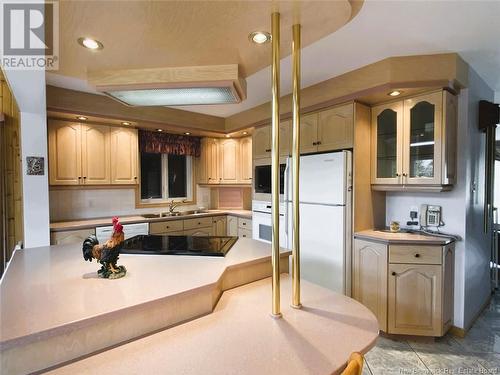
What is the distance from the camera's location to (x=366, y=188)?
2666 millimetres

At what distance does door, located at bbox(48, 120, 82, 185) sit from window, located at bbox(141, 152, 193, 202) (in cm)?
98

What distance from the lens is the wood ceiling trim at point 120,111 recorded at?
2904 millimetres

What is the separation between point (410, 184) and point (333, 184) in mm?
675

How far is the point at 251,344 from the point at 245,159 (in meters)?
3.71

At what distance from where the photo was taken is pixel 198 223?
4.00m

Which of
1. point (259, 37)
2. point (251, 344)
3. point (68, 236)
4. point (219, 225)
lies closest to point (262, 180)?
point (219, 225)

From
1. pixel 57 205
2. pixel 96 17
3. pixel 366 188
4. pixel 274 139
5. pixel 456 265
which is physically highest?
pixel 96 17

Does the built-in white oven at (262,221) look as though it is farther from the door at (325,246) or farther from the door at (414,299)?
the door at (414,299)

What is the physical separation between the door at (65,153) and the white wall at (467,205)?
376cm

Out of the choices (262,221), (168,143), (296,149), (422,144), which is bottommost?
(262,221)

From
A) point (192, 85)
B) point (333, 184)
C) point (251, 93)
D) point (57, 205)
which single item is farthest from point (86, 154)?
point (333, 184)

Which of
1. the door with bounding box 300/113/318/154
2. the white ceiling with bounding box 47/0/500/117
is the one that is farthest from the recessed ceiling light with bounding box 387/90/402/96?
the door with bounding box 300/113/318/154

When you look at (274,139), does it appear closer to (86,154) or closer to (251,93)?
(251,93)

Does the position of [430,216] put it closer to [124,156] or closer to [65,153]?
[124,156]
